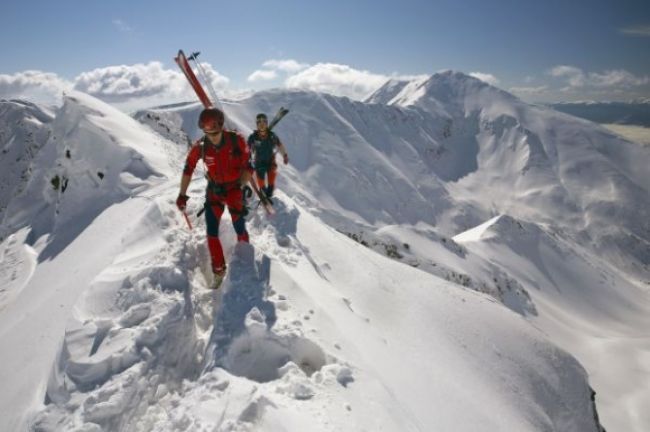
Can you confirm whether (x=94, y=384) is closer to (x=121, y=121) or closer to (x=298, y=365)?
(x=298, y=365)

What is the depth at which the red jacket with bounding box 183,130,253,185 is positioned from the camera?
321 inches

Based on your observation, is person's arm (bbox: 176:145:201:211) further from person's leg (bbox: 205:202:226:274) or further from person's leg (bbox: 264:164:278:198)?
person's leg (bbox: 264:164:278:198)

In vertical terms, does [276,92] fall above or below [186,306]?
above

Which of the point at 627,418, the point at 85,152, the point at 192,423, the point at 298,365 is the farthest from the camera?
the point at 627,418

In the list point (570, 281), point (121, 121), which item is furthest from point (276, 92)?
point (121, 121)

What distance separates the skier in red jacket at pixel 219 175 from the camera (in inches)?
319

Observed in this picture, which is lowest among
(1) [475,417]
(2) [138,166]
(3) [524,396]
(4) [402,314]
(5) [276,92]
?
(3) [524,396]

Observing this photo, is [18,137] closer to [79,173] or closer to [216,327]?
[79,173]

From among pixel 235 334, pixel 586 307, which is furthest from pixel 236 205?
pixel 586 307

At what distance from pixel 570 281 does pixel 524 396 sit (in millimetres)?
71330

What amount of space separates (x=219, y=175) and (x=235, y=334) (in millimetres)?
3339

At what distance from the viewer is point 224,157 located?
26.8ft

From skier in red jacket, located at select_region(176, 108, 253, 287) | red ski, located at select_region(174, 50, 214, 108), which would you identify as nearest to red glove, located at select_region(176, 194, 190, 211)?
skier in red jacket, located at select_region(176, 108, 253, 287)

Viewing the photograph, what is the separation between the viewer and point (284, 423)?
4949mm
